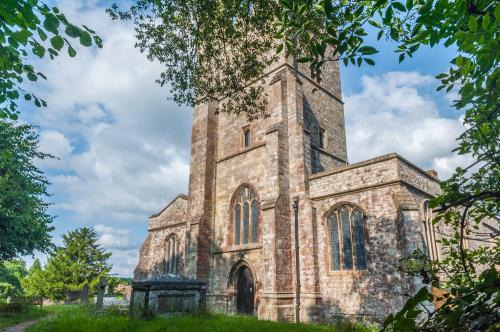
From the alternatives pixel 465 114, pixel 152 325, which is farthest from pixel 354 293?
pixel 465 114

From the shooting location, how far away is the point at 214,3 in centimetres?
884

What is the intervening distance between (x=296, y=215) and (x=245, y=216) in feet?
11.6

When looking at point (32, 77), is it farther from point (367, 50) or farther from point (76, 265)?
point (76, 265)

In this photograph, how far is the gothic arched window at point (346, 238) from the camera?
13.5m

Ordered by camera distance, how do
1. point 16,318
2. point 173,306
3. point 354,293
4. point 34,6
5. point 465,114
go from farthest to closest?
point 16,318
point 354,293
point 173,306
point 34,6
point 465,114

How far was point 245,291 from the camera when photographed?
53.6 feet

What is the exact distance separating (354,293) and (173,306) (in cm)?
721

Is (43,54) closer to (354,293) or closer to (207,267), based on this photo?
(354,293)

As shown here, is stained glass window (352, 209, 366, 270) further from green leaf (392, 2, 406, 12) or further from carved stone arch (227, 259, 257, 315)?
green leaf (392, 2, 406, 12)

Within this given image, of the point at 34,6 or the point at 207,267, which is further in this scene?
the point at 207,267

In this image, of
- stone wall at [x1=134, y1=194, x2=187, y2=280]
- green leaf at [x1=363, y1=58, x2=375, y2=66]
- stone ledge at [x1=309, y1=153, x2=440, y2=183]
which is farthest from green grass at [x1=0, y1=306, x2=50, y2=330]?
green leaf at [x1=363, y1=58, x2=375, y2=66]

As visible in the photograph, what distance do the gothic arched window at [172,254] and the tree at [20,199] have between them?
277 inches

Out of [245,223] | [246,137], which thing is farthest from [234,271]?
[246,137]

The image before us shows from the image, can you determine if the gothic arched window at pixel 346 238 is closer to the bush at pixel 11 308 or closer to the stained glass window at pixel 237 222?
the stained glass window at pixel 237 222
